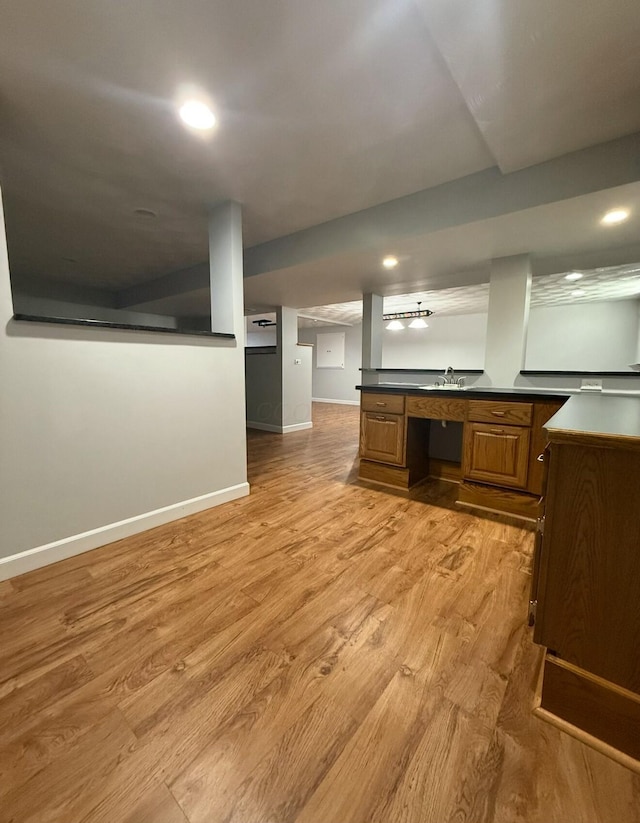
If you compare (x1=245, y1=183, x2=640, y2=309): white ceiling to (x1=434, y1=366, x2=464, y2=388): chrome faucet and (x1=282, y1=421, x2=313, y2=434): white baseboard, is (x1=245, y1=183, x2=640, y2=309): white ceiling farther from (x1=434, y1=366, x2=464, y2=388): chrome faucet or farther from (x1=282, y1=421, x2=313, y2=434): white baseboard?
(x1=282, y1=421, x2=313, y2=434): white baseboard

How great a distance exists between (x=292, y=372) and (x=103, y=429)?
12.1 feet

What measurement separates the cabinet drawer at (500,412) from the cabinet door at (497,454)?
0.04 m

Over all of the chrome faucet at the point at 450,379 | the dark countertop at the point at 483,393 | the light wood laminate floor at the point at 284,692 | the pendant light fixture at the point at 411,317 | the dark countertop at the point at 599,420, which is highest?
the pendant light fixture at the point at 411,317

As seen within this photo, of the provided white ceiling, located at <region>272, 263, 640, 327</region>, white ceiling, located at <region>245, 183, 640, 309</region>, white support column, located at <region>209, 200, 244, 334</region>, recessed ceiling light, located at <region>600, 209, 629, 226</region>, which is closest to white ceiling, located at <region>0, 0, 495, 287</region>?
white support column, located at <region>209, 200, 244, 334</region>

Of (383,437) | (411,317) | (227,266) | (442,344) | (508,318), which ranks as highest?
(411,317)

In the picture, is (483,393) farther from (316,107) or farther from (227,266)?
(227,266)

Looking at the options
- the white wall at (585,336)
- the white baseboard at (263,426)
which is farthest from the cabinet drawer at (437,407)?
the white wall at (585,336)

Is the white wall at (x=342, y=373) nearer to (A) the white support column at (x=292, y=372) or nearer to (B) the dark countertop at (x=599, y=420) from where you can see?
(A) the white support column at (x=292, y=372)

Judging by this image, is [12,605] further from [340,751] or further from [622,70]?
[622,70]

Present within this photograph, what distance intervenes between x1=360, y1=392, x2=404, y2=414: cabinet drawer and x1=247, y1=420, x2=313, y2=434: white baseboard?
2554mm

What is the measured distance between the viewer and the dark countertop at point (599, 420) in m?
0.91

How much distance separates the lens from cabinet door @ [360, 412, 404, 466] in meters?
2.99

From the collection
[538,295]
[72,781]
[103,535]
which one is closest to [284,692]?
[72,781]

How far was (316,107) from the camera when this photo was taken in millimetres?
1656
